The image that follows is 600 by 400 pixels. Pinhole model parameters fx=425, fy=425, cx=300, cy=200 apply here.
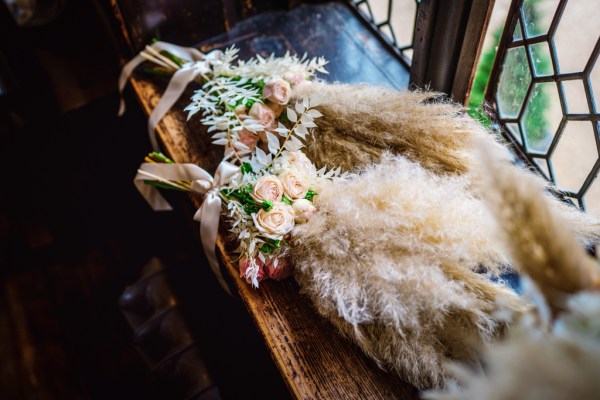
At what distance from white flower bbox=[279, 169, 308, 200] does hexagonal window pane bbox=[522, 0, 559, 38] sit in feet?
2.13

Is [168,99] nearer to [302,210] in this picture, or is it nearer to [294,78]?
[294,78]

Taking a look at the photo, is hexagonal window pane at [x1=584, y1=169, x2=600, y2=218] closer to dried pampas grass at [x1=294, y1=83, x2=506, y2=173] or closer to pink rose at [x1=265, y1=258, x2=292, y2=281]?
dried pampas grass at [x1=294, y1=83, x2=506, y2=173]

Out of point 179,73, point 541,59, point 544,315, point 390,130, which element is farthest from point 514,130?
point 179,73

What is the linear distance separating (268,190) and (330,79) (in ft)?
2.21

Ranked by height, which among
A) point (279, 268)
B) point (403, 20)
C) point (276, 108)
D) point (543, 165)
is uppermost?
point (403, 20)

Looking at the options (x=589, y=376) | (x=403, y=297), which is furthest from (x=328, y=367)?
(x=589, y=376)

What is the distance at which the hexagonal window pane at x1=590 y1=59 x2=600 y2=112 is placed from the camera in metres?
0.89

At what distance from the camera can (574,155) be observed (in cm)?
100

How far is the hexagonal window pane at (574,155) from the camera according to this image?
0.96 metres

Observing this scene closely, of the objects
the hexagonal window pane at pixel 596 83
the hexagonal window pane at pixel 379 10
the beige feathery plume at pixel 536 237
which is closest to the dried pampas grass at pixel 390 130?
the hexagonal window pane at pixel 596 83

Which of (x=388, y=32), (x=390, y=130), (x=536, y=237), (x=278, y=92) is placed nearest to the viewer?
(x=536, y=237)

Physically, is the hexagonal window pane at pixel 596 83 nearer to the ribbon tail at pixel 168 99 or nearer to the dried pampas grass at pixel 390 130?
the dried pampas grass at pixel 390 130

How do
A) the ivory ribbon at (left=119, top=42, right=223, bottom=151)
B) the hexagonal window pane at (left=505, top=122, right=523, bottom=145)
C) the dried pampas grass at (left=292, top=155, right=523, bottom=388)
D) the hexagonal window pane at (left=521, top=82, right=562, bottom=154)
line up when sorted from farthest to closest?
the ivory ribbon at (left=119, top=42, right=223, bottom=151)
the hexagonal window pane at (left=505, top=122, right=523, bottom=145)
the hexagonal window pane at (left=521, top=82, right=562, bottom=154)
the dried pampas grass at (left=292, top=155, right=523, bottom=388)

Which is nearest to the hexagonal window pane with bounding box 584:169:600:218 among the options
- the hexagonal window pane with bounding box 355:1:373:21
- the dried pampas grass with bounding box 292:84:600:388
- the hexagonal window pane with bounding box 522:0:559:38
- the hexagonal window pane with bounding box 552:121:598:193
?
the hexagonal window pane with bounding box 552:121:598:193
